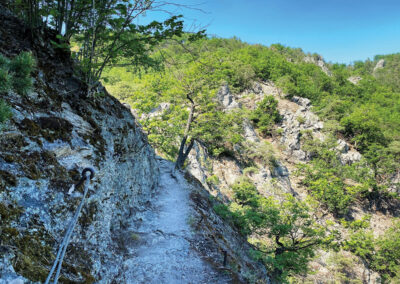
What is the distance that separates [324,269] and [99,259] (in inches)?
1021

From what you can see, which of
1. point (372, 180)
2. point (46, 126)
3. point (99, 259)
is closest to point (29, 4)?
point (46, 126)

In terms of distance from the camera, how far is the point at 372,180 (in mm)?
31922

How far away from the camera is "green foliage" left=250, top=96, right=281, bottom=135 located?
37406 millimetres

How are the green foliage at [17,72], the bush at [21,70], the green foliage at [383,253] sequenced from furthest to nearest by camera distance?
the green foliage at [383,253] → the bush at [21,70] → the green foliage at [17,72]

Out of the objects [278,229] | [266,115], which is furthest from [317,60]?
[278,229]

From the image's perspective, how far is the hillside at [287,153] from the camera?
11570 mm

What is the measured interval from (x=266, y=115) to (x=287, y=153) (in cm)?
749

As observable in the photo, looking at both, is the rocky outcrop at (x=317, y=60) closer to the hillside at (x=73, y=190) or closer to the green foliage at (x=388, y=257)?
the green foliage at (x=388, y=257)

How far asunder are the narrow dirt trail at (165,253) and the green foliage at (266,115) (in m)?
33.0

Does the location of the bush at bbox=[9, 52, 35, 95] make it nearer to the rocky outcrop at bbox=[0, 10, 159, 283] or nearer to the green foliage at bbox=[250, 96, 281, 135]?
the rocky outcrop at bbox=[0, 10, 159, 283]

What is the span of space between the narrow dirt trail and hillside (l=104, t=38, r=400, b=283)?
3662 millimetres

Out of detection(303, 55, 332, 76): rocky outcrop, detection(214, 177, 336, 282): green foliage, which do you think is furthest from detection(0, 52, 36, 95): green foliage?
detection(303, 55, 332, 76): rocky outcrop

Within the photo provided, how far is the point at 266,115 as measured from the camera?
37.6 meters

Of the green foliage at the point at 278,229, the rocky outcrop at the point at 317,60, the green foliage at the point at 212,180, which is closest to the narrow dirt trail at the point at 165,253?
the green foliage at the point at 278,229
